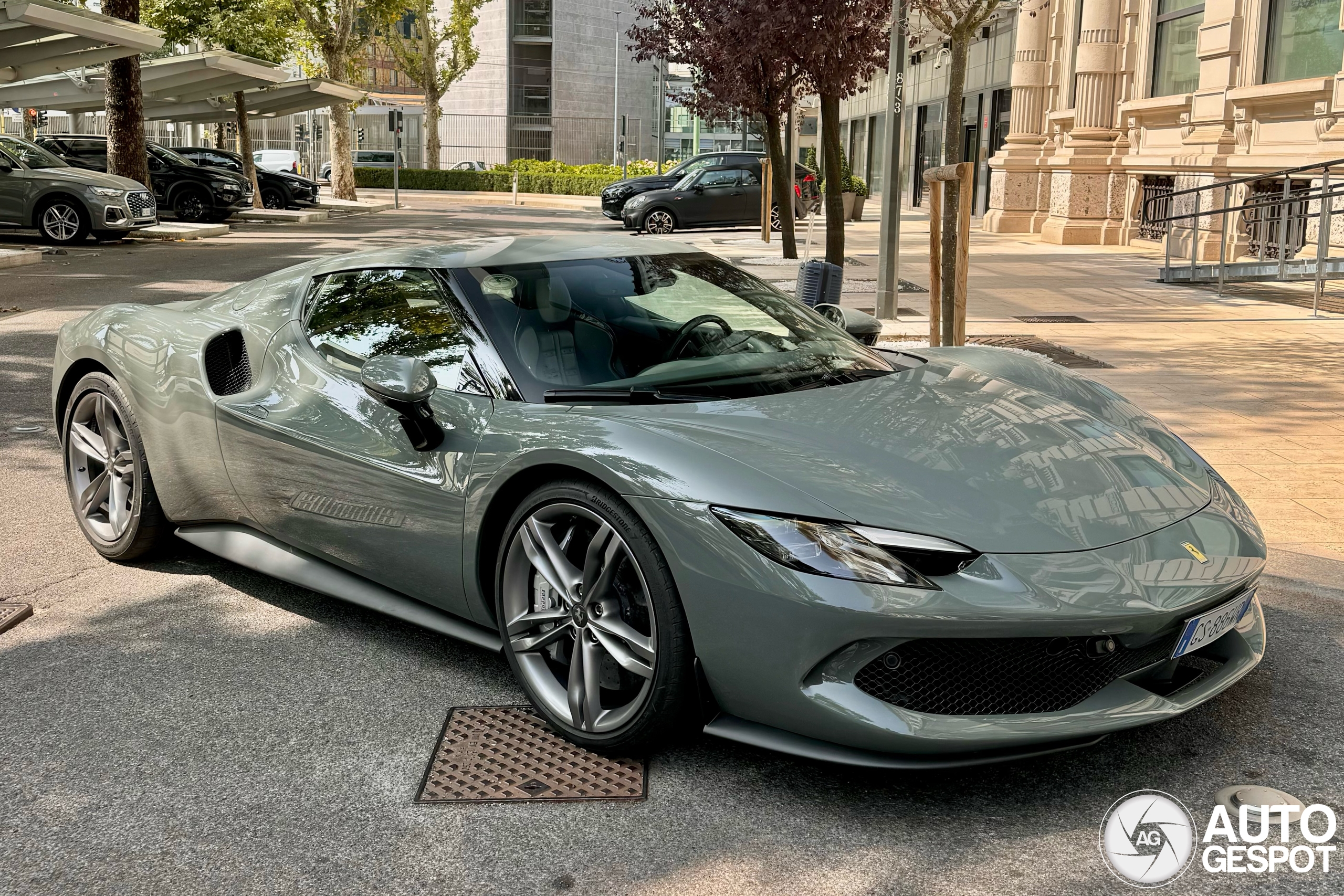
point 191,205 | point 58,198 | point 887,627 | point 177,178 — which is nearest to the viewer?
point 887,627

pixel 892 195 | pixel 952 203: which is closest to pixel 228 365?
pixel 952 203

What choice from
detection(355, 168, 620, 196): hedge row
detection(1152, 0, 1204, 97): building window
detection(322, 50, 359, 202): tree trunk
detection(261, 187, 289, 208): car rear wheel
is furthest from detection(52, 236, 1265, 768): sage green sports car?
detection(355, 168, 620, 196): hedge row

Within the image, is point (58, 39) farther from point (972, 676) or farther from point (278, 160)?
point (278, 160)

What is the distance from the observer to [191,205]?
28.9 meters

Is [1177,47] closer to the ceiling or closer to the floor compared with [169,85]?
closer to the ceiling

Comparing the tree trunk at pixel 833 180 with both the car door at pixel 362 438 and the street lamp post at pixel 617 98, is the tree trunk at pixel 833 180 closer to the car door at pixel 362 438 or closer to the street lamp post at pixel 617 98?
the car door at pixel 362 438

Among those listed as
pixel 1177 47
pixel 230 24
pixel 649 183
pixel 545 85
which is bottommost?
pixel 649 183

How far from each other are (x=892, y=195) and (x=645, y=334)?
372 inches

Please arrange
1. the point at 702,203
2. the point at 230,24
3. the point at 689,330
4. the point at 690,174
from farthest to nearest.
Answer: the point at 230,24 → the point at 690,174 → the point at 702,203 → the point at 689,330

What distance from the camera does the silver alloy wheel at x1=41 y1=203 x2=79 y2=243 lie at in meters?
21.5

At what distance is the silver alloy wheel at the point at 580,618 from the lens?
10.6ft

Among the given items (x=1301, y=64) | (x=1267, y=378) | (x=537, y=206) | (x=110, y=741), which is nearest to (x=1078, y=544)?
(x=110, y=741)

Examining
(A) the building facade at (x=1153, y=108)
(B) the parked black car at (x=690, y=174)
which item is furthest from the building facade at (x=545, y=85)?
(A) the building facade at (x=1153, y=108)

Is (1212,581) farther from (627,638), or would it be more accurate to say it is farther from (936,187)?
(936,187)
